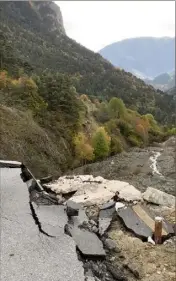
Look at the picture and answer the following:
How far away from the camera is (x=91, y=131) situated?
4500 cm

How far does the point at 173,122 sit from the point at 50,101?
50.5m

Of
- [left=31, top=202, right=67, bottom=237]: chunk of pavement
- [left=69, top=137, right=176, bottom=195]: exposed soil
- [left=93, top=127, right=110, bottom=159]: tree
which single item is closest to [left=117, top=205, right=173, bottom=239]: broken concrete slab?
[left=31, top=202, right=67, bottom=237]: chunk of pavement

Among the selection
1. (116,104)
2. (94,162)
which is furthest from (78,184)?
(116,104)

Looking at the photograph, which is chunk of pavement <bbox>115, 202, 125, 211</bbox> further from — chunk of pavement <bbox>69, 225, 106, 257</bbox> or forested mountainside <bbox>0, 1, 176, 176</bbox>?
forested mountainside <bbox>0, 1, 176, 176</bbox>

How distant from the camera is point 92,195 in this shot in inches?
535

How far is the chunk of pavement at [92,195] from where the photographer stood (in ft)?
42.1

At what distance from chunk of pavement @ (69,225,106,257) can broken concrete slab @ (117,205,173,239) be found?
2112 millimetres

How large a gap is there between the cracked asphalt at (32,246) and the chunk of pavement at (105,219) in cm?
121

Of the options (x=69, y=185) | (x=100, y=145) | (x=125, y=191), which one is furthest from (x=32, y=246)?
(x=100, y=145)

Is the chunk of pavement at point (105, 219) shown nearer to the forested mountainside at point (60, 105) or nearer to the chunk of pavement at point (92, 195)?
the chunk of pavement at point (92, 195)

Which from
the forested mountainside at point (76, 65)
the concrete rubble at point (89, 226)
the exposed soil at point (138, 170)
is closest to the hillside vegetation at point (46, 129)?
the exposed soil at point (138, 170)

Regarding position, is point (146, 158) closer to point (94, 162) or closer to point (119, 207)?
point (94, 162)

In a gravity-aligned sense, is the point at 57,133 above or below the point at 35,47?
below

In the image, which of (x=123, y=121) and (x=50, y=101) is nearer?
(x=50, y=101)
